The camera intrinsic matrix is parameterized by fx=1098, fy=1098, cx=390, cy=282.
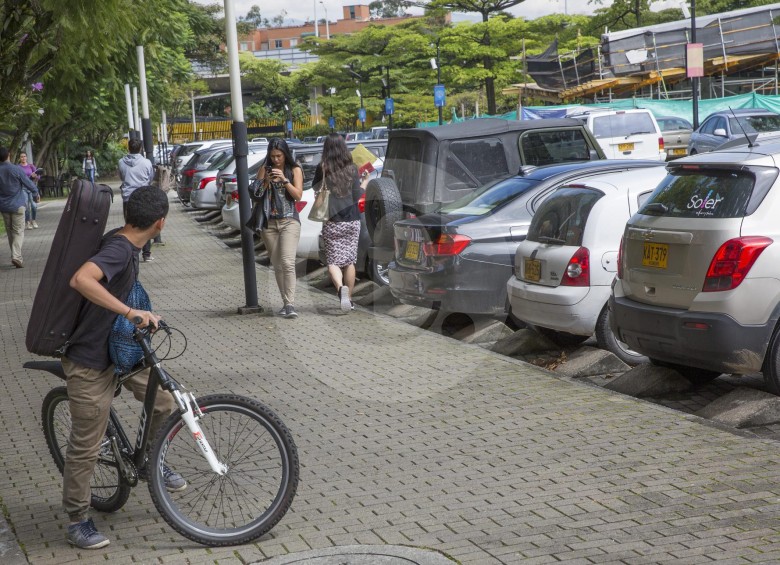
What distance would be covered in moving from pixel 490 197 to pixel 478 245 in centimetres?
71

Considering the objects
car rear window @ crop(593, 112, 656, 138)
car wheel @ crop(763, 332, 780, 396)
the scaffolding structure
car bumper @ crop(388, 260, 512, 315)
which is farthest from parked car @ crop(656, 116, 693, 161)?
car wheel @ crop(763, 332, 780, 396)

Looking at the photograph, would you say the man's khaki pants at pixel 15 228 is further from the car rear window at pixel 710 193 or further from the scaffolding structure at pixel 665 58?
the scaffolding structure at pixel 665 58

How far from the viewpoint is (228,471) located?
17.1ft

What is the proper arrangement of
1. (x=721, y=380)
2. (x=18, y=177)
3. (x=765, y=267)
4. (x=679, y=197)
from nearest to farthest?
(x=765, y=267) < (x=679, y=197) < (x=721, y=380) < (x=18, y=177)

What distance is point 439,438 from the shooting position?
22.7 feet

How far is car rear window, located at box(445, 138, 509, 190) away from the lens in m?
12.0

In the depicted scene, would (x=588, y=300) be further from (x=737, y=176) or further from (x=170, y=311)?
(x=170, y=311)

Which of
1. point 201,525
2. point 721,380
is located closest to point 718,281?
point 721,380

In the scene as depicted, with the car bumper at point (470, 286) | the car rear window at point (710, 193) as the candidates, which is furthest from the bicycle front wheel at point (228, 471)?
the car bumper at point (470, 286)

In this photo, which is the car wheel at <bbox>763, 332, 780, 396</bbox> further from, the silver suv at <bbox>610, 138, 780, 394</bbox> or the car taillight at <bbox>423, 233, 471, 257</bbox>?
the car taillight at <bbox>423, 233, 471, 257</bbox>

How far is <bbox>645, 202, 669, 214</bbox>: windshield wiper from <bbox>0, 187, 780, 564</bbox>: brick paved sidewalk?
52.9 inches

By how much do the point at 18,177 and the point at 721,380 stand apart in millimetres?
14107

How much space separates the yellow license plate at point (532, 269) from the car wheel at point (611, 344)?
619mm

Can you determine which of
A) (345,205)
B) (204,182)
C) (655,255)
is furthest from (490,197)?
(204,182)
